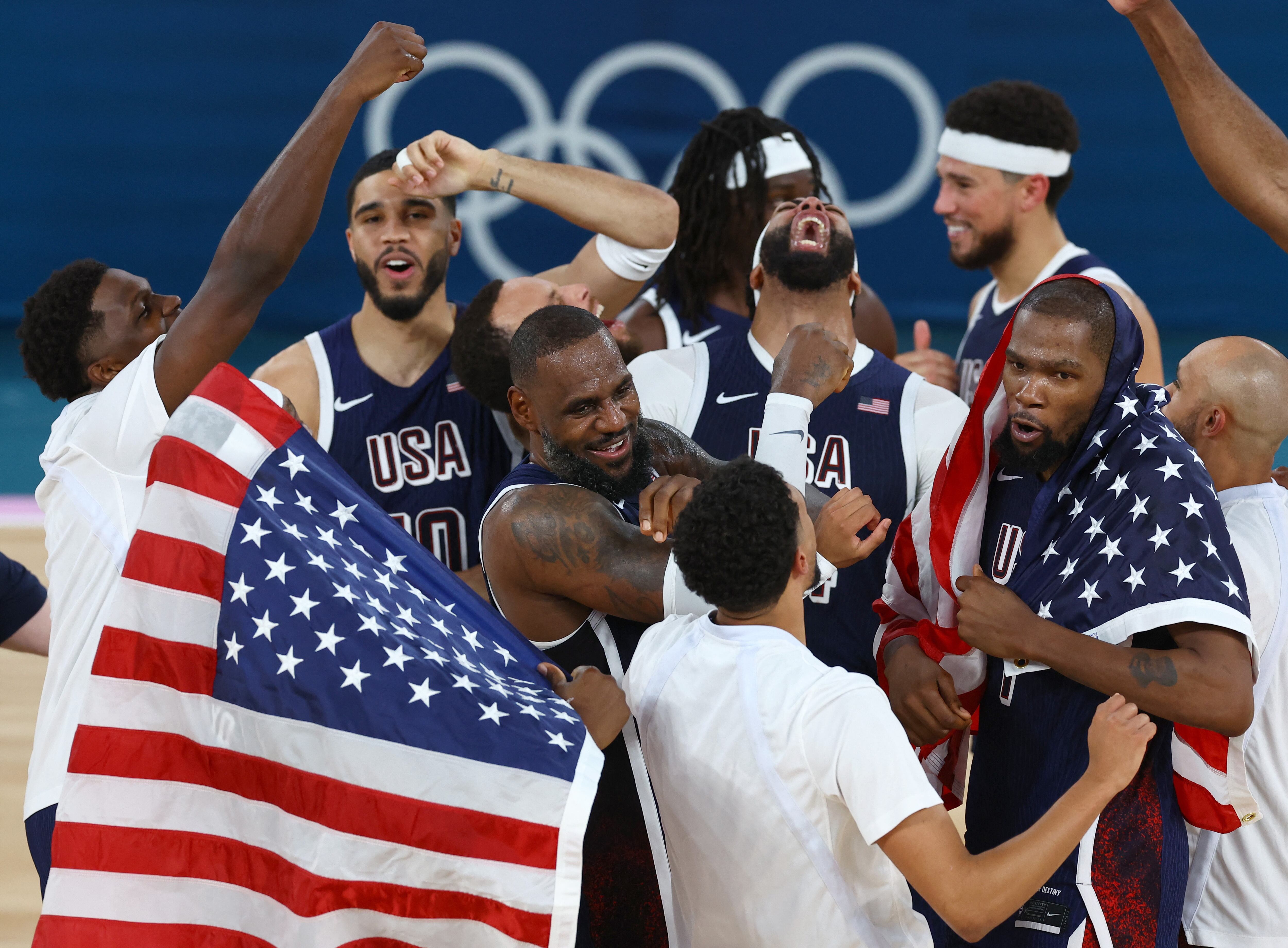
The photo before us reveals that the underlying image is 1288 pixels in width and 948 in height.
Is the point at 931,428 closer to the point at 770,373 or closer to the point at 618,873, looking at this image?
the point at 770,373

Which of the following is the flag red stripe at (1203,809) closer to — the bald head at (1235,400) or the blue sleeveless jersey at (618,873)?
the bald head at (1235,400)

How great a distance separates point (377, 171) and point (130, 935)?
109 inches

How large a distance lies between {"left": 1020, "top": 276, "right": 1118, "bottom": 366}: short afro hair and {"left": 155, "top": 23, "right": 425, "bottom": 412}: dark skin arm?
1537 mm

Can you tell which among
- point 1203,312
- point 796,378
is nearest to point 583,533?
point 796,378

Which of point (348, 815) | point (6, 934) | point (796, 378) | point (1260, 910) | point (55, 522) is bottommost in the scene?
point (6, 934)

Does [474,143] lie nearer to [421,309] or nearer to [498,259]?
[498,259]

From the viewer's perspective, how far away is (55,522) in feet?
10.6

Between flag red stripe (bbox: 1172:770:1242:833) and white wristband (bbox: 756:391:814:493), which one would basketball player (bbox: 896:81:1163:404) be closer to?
white wristband (bbox: 756:391:814:493)

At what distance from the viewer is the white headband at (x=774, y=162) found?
554cm

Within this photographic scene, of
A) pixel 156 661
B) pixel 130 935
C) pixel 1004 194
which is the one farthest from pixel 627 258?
pixel 130 935

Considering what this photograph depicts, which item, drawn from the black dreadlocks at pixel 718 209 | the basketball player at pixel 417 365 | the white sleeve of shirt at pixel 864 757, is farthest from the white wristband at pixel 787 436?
the black dreadlocks at pixel 718 209

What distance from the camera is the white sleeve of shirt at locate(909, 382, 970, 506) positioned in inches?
146

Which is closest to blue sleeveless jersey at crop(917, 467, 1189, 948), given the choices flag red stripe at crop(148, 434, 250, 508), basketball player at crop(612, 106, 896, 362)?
flag red stripe at crop(148, 434, 250, 508)

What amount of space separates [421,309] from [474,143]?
7.98 metres
